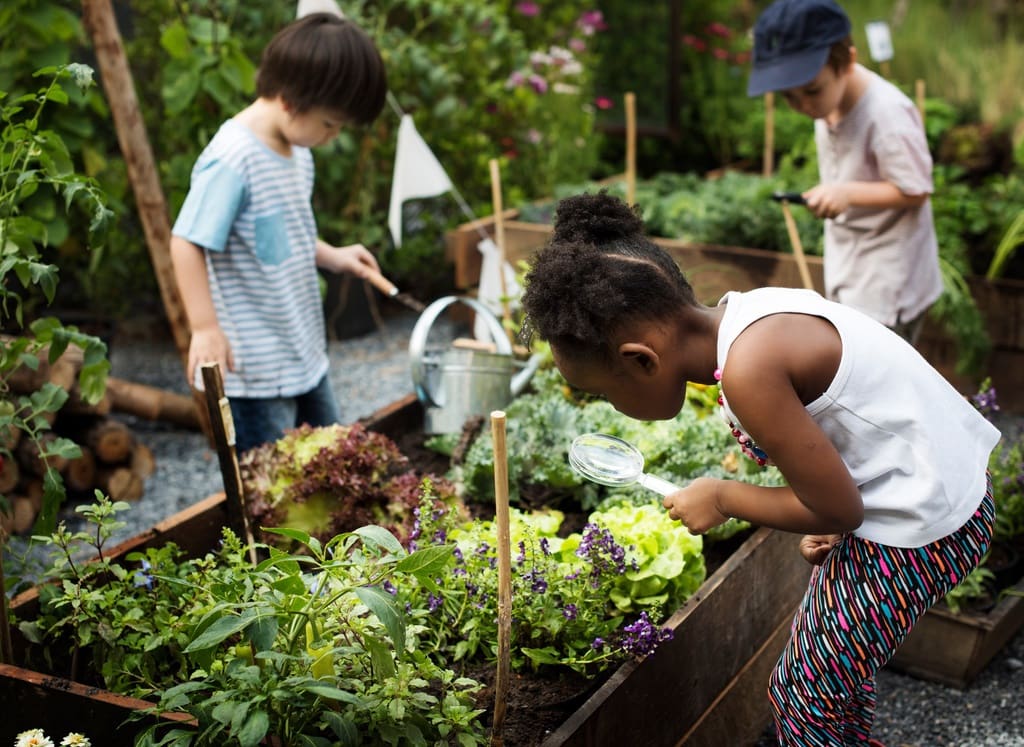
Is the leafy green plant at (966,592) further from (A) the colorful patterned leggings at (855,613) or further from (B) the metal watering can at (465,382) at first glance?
(B) the metal watering can at (465,382)

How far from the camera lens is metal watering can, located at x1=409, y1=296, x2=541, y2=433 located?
302 cm

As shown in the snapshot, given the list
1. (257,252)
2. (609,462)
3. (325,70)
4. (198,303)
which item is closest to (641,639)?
(609,462)

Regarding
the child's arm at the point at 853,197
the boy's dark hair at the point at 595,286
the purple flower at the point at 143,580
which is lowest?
the purple flower at the point at 143,580

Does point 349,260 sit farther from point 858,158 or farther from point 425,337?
point 858,158

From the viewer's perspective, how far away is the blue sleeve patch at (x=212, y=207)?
2.67 metres

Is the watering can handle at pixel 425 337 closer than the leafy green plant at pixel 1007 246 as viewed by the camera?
Yes

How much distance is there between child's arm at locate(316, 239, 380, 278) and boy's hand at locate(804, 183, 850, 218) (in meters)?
1.33

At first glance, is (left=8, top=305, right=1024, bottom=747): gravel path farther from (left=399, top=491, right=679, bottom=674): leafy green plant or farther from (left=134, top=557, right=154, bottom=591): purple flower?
(left=134, top=557, right=154, bottom=591): purple flower

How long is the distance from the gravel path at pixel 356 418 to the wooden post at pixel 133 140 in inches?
16.1

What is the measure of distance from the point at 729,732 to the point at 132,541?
1437 mm

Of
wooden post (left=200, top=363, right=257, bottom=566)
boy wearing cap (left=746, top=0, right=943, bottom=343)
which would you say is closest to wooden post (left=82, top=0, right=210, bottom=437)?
wooden post (left=200, top=363, right=257, bottom=566)

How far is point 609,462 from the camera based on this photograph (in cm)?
196

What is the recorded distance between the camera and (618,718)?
1.86 meters

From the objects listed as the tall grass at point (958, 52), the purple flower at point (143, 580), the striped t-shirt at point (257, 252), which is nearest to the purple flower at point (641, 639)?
the purple flower at point (143, 580)
